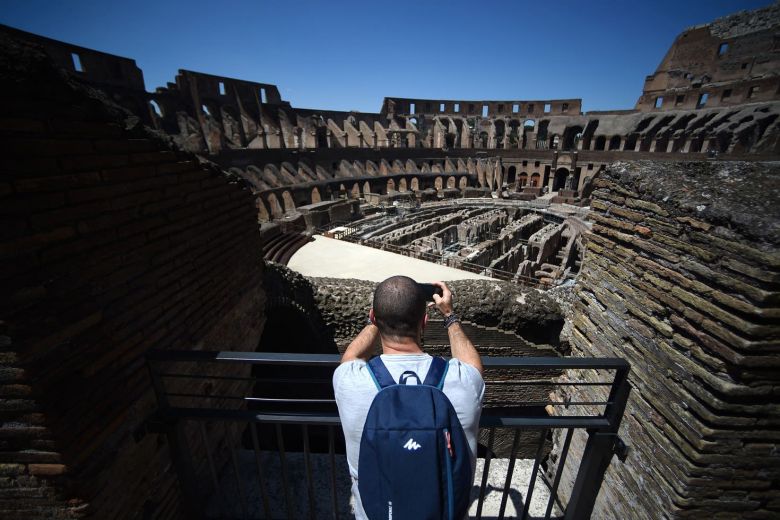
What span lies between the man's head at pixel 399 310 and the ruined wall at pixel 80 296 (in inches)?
74.5

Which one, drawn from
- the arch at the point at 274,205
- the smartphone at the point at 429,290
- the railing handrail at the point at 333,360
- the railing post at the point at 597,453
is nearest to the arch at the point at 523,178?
the arch at the point at 274,205

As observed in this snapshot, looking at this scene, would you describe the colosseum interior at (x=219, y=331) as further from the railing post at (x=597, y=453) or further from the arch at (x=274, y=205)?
the arch at (x=274, y=205)

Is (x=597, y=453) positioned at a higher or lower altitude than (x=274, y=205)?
higher

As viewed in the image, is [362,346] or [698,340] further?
[698,340]

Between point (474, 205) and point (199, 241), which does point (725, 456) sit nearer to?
point (199, 241)

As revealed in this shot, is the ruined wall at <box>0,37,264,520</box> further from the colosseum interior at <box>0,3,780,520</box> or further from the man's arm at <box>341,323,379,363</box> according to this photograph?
the man's arm at <box>341,323,379,363</box>

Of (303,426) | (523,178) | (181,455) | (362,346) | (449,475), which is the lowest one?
(523,178)

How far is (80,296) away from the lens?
2.11 m

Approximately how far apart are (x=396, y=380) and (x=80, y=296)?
6.80 ft

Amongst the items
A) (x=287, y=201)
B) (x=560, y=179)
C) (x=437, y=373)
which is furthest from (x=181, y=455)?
(x=560, y=179)

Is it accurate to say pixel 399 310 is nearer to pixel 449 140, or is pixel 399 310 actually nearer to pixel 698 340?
pixel 698 340

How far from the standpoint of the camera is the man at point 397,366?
157 cm

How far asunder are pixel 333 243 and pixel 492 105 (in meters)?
38.2

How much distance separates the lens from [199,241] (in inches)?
136
